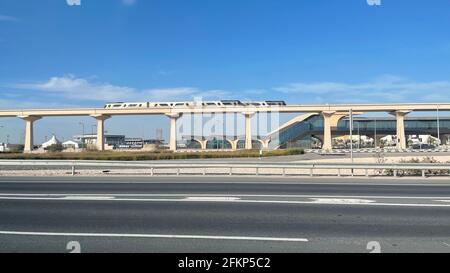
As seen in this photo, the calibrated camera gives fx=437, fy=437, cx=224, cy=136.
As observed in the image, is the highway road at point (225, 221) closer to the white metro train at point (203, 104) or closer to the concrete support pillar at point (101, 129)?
the white metro train at point (203, 104)

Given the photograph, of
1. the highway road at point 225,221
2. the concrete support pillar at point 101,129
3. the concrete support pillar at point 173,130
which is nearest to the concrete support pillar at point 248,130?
the concrete support pillar at point 173,130

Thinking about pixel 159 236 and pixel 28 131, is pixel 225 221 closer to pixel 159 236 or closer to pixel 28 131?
pixel 159 236

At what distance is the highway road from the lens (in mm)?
7164

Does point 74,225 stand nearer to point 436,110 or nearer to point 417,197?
point 417,197

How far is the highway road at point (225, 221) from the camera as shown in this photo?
7.16 m

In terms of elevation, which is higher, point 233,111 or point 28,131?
point 233,111

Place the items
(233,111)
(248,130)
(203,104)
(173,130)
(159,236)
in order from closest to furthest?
(159,236) → (233,111) → (173,130) → (248,130) → (203,104)

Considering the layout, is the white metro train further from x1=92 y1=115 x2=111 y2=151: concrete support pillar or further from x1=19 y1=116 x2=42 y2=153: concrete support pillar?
x1=19 y1=116 x2=42 y2=153: concrete support pillar

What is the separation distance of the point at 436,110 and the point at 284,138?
32.9 m

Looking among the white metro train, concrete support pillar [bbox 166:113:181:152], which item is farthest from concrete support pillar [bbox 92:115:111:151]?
concrete support pillar [bbox 166:113:181:152]

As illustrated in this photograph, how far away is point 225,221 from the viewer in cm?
916

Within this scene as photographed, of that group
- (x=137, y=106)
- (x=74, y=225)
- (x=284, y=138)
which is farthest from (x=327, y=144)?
(x=74, y=225)

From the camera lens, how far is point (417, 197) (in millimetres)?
13258

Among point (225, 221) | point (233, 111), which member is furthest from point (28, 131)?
point (225, 221)
